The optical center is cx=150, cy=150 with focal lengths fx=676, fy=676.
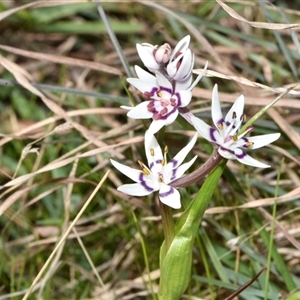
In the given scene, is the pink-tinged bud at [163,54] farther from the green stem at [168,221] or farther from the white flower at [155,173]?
the green stem at [168,221]

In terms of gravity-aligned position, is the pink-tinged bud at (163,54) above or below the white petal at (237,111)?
above

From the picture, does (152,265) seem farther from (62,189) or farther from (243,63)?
(243,63)

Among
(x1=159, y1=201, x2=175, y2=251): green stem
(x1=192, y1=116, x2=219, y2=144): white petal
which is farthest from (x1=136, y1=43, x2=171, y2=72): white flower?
(x1=159, y1=201, x2=175, y2=251): green stem

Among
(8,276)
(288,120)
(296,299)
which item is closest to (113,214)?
(8,276)

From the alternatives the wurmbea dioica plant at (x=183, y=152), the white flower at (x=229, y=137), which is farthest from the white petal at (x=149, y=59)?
the white flower at (x=229, y=137)

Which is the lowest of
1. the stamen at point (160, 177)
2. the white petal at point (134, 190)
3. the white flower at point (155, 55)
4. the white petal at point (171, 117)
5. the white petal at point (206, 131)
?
the stamen at point (160, 177)

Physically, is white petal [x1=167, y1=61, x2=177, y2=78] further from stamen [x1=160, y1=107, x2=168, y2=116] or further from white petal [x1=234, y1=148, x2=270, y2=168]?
white petal [x1=234, y1=148, x2=270, y2=168]

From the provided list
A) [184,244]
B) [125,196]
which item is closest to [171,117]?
[184,244]

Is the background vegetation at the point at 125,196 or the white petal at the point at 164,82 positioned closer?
the white petal at the point at 164,82
